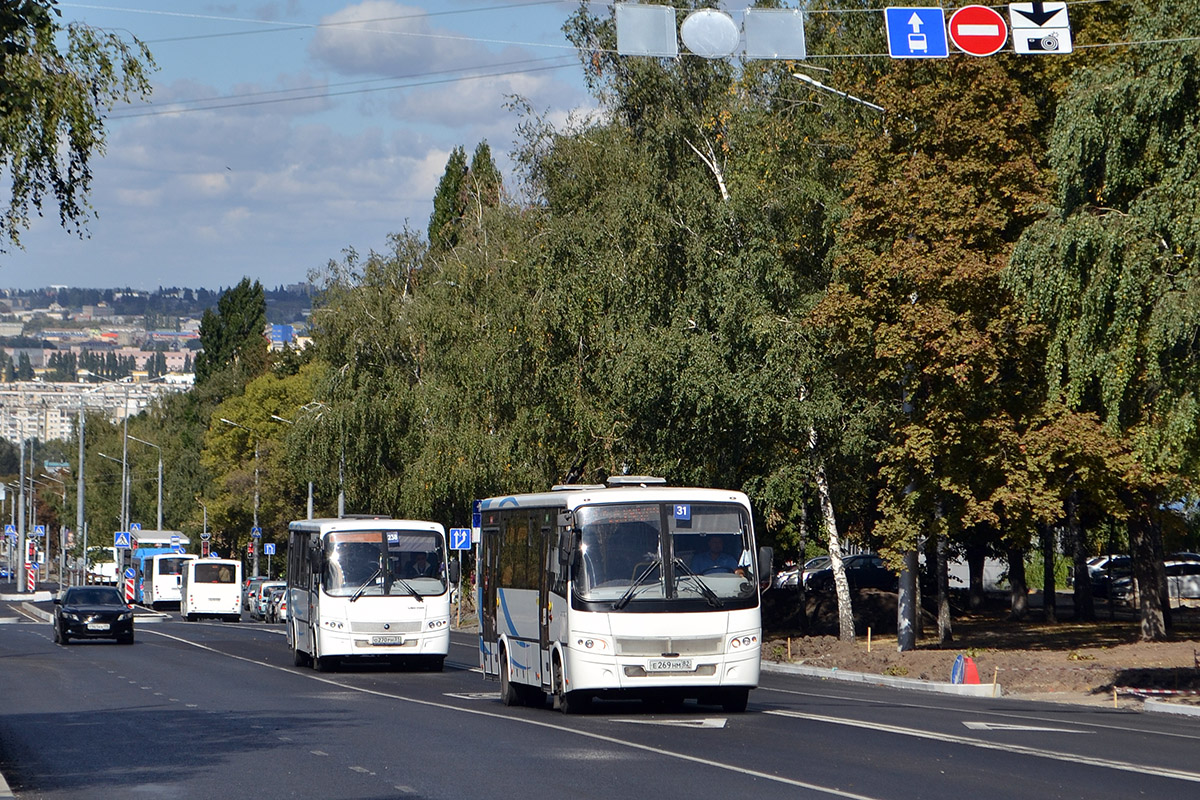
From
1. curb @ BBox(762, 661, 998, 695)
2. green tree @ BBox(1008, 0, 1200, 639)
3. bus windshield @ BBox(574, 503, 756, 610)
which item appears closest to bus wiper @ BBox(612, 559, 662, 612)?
bus windshield @ BBox(574, 503, 756, 610)

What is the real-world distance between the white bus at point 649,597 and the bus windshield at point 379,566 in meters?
9.19

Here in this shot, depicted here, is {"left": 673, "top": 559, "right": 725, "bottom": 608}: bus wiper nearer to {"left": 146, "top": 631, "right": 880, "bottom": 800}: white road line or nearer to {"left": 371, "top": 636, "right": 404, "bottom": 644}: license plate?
{"left": 146, "top": 631, "right": 880, "bottom": 800}: white road line

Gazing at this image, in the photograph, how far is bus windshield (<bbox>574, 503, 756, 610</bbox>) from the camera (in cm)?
1931

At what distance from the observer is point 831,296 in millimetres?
32188

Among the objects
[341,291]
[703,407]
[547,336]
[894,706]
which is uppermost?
[341,291]

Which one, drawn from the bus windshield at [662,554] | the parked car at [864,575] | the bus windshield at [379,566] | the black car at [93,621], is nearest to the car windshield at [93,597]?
the black car at [93,621]

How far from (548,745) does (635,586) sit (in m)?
3.66

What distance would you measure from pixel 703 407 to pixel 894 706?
1269 cm

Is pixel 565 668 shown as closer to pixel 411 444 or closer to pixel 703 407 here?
pixel 703 407

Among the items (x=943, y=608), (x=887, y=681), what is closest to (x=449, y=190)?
A: (x=943, y=608)

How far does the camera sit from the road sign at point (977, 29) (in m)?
17.8

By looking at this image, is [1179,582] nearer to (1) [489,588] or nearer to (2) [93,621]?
(2) [93,621]

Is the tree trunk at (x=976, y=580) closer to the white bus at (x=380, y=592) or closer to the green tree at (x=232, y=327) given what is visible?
the white bus at (x=380, y=592)

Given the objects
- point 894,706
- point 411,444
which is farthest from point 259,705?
point 411,444
